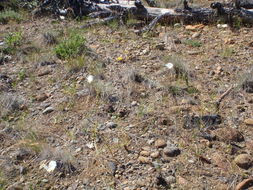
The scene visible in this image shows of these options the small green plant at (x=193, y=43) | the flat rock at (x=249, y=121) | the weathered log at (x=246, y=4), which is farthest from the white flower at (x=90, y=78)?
the weathered log at (x=246, y=4)

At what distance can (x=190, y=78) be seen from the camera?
159 inches

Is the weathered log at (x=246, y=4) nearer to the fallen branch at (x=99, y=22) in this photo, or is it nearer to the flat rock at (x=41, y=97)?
the fallen branch at (x=99, y=22)

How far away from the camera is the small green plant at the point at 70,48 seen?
4.61 m

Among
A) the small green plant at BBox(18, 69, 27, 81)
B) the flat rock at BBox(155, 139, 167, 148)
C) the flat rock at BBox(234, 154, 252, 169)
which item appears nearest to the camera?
the flat rock at BBox(234, 154, 252, 169)

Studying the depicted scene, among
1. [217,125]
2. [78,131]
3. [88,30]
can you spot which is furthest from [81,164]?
[88,30]

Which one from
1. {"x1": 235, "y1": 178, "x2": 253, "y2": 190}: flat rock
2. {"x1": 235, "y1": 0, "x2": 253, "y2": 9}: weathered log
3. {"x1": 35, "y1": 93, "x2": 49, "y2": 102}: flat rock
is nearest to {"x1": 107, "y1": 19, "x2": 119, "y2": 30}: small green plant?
{"x1": 235, "y1": 0, "x2": 253, "y2": 9}: weathered log

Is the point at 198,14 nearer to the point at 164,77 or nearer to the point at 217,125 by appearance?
the point at 164,77

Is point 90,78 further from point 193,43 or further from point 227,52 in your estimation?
point 227,52

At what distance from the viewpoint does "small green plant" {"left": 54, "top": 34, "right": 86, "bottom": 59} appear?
461 centimetres

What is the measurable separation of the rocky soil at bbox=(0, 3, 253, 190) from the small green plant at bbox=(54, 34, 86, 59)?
8 cm


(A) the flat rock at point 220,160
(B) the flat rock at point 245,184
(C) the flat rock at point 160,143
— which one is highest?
(C) the flat rock at point 160,143

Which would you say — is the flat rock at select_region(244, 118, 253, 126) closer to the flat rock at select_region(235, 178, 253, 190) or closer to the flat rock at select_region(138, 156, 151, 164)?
the flat rock at select_region(235, 178, 253, 190)

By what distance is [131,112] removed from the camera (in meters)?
3.54

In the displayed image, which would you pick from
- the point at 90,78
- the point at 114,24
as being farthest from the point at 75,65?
the point at 114,24
